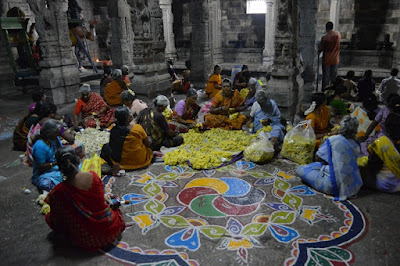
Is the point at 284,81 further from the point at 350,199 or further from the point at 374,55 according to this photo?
the point at 374,55

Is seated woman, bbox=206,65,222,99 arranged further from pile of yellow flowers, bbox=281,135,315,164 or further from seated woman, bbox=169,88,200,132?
pile of yellow flowers, bbox=281,135,315,164

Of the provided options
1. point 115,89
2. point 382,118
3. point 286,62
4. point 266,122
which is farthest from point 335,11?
point 115,89

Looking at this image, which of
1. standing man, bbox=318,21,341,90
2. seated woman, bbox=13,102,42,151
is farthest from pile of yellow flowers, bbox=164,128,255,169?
standing man, bbox=318,21,341,90

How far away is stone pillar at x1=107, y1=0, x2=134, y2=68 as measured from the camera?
1224 cm

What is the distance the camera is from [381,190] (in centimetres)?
432

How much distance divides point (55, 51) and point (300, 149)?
314 inches

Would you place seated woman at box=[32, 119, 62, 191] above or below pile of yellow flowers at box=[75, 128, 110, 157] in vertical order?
above

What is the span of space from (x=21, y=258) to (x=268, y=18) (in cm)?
1381

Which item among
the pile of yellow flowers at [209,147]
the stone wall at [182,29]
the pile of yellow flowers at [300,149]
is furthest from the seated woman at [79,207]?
the stone wall at [182,29]

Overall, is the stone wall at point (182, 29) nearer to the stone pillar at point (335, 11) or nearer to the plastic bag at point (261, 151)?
the stone pillar at point (335, 11)

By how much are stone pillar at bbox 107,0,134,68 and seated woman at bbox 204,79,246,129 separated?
702 cm

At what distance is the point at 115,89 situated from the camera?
805 centimetres

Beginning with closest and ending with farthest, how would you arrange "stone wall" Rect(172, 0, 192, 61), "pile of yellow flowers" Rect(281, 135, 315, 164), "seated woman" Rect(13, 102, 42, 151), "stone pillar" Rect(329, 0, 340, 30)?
"pile of yellow flowers" Rect(281, 135, 315, 164) → "seated woman" Rect(13, 102, 42, 151) → "stone pillar" Rect(329, 0, 340, 30) → "stone wall" Rect(172, 0, 192, 61)

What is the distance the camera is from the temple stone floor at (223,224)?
10.6 feet
